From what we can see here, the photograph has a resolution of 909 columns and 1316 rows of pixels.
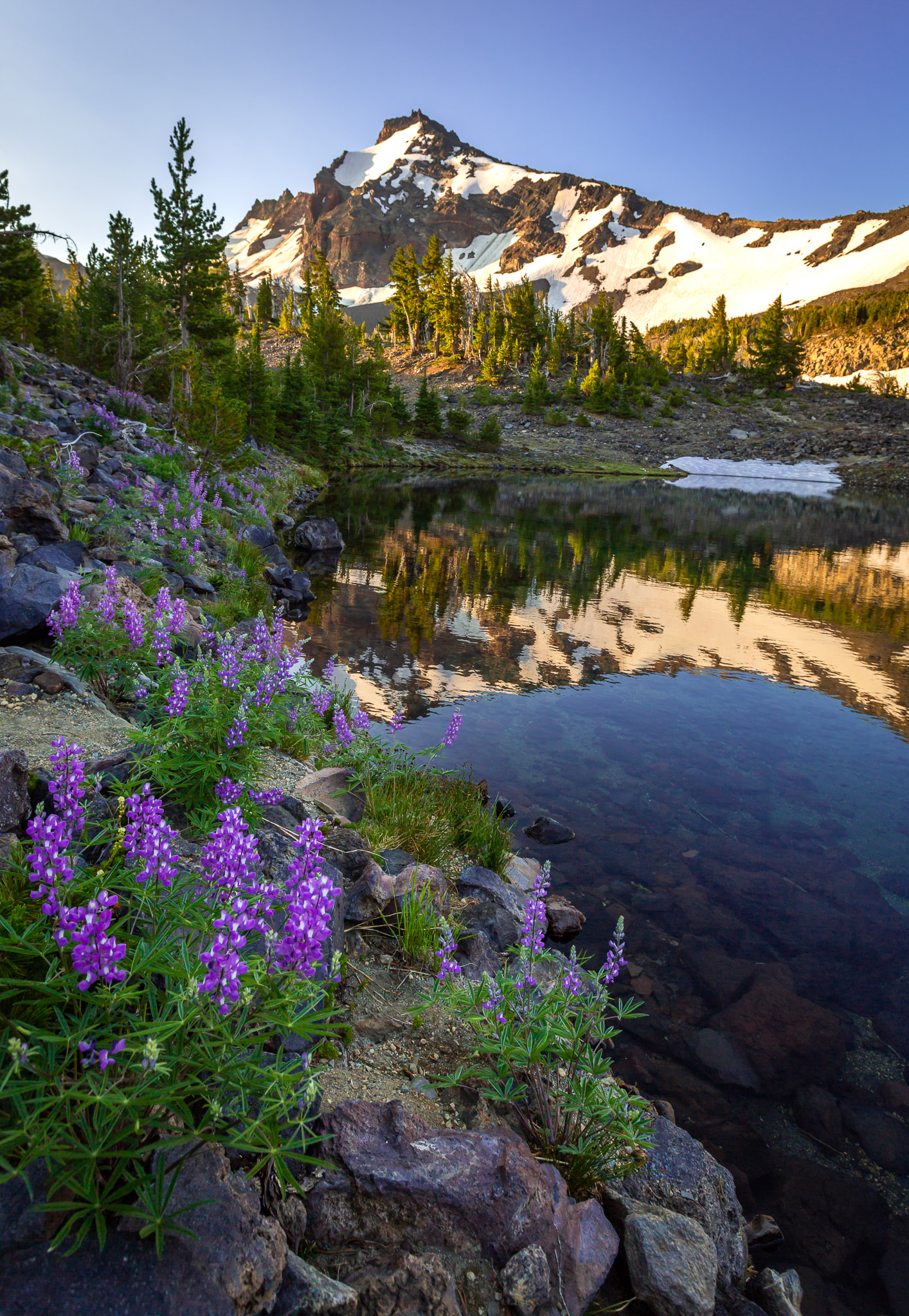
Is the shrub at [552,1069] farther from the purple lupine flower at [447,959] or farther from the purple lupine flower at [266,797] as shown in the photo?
the purple lupine flower at [266,797]

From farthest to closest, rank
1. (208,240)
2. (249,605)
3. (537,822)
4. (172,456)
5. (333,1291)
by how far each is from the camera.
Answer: (208,240) → (172,456) → (249,605) → (537,822) → (333,1291)

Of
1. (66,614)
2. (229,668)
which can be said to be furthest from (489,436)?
(229,668)

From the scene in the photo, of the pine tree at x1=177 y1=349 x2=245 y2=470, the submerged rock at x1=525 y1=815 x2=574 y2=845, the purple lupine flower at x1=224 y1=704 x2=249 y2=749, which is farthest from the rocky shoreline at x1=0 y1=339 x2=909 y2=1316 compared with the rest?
the pine tree at x1=177 y1=349 x2=245 y2=470

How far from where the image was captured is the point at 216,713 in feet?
17.8

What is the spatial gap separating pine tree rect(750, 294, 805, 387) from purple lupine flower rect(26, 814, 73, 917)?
4945 inches

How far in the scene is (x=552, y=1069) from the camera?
4.00m

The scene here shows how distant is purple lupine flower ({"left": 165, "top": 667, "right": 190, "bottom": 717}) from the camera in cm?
509

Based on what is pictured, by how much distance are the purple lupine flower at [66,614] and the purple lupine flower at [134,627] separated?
1.53 ft

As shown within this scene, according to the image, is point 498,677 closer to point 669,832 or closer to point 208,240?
point 669,832

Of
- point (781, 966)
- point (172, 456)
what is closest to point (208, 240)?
point (172, 456)

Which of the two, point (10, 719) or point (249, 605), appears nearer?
point (10, 719)

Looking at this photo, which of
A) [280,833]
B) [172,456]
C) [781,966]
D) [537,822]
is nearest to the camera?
[280,833]

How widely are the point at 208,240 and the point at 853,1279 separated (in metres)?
47.7

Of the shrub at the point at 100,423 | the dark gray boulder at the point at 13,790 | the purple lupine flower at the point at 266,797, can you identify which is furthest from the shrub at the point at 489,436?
the dark gray boulder at the point at 13,790
